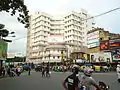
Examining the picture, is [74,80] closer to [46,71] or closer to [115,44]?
[46,71]

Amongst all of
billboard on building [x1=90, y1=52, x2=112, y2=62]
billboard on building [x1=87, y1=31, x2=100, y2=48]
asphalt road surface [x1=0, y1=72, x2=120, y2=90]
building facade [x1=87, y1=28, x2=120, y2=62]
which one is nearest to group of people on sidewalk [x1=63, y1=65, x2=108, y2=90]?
asphalt road surface [x1=0, y1=72, x2=120, y2=90]

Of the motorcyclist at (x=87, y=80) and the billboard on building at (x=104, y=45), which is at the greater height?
the billboard on building at (x=104, y=45)

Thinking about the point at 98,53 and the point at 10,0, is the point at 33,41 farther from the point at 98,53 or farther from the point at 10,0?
the point at 10,0

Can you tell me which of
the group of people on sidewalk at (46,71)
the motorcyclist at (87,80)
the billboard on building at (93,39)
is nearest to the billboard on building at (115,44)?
the billboard on building at (93,39)

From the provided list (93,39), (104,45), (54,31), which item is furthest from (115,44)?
(54,31)

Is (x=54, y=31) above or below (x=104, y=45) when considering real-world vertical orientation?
above

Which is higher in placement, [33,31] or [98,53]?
[33,31]

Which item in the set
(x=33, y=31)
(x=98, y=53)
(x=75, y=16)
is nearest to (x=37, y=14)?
(x=33, y=31)

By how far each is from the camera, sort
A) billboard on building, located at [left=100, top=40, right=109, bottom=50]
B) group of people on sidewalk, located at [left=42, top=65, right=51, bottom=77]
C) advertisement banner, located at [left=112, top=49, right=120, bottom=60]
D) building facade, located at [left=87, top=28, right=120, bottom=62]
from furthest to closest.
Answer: billboard on building, located at [left=100, top=40, right=109, bottom=50] < building facade, located at [left=87, top=28, right=120, bottom=62] < advertisement banner, located at [left=112, top=49, right=120, bottom=60] < group of people on sidewalk, located at [left=42, top=65, right=51, bottom=77]

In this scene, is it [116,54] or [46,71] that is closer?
[46,71]

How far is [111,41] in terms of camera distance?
63688 millimetres

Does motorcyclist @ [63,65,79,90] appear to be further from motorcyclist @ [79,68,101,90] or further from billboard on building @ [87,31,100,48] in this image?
billboard on building @ [87,31,100,48]

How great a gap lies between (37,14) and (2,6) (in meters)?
101

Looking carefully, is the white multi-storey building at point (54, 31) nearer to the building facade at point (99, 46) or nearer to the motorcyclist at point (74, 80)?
the building facade at point (99, 46)
